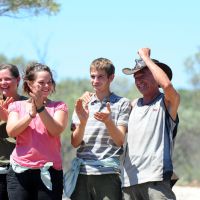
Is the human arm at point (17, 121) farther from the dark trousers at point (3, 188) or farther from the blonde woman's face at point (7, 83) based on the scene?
the dark trousers at point (3, 188)

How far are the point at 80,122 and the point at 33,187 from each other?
24.8 inches

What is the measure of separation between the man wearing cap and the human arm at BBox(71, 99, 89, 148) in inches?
14.3

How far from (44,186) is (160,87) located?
1.19 metres

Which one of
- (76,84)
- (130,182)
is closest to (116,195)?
(130,182)

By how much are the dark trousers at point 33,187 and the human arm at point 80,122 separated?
313mm

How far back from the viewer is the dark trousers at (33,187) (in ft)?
16.4

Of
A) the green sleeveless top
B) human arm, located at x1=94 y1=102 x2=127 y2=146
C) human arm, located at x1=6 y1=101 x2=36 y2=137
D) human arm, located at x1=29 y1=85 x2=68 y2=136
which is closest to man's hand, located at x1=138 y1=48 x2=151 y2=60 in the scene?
human arm, located at x1=94 y1=102 x2=127 y2=146

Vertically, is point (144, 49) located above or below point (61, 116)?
above

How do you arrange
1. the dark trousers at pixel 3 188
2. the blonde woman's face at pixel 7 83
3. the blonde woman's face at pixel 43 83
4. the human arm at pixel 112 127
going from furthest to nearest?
the blonde woman's face at pixel 7 83
the dark trousers at pixel 3 188
the blonde woman's face at pixel 43 83
the human arm at pixel 112 127

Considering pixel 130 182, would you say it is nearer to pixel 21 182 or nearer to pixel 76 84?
pixel 21 182

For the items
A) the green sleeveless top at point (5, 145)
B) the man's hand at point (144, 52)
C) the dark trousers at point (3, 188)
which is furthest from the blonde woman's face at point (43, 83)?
the dark trousers at point (3, 188)

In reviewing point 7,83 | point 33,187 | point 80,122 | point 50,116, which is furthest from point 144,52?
point 33,187

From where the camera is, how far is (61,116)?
5.09 m

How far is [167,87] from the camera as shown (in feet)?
15.9
